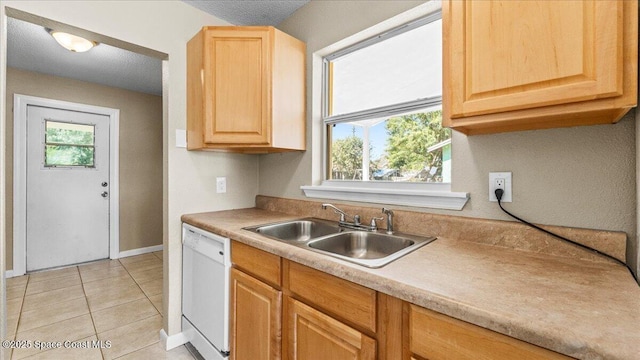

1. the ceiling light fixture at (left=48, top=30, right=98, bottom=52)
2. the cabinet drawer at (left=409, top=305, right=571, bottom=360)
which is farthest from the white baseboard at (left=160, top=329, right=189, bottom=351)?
the ceiling light fixture at (left=48, top=30, right=98, bottom=52)

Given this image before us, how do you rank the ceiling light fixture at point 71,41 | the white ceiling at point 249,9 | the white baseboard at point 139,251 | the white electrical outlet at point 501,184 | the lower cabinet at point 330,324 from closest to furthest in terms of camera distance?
the lower cabinet at point 330,324 < the white electrical outlet at point 501,184 < the white ceiling at point 249,9 < the ceiling light fixture at point 71,41 < the white baseboard at point 139,251

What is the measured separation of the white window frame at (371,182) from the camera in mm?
1374

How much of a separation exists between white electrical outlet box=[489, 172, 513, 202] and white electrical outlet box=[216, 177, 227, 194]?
1.80 meters

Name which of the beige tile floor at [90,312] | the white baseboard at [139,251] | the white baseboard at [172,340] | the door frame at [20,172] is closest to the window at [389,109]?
the white baseboard at [172,340]

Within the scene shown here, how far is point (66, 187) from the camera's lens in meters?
3.35

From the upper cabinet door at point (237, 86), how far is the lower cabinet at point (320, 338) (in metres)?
1.05

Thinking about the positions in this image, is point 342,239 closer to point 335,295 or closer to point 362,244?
point 362,244

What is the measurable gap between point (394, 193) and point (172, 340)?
179 centimetres

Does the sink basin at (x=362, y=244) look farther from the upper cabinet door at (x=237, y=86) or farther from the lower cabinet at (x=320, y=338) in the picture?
the upper cabinet door at (x=237, y=86)

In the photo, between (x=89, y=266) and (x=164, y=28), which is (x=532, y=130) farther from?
(x=89, y=266)

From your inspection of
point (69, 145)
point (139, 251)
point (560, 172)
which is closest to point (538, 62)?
point (560, 172)

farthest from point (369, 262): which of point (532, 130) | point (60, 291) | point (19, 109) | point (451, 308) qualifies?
point (19, 109)

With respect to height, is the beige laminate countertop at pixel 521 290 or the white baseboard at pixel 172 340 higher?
the beige laminate countertop at pixel 521 290

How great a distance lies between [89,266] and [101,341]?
1992 mm
